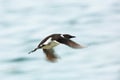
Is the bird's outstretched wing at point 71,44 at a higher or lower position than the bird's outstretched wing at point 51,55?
lower

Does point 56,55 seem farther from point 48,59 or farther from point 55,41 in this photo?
point 55,41

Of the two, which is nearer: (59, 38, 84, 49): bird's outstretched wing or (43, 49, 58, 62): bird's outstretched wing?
(59, 38, 84, 49): bird's outstretched wing

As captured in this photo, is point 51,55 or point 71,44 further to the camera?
point 51,55

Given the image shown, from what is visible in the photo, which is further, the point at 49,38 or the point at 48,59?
Result: the point at 48,59

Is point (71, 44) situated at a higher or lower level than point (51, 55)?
lower

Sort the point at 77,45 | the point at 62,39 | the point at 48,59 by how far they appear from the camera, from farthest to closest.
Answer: the point at 48,59 → the point at 62,39 → the point at 77,45

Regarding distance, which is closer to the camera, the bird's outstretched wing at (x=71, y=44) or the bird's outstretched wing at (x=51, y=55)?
the bird's outstretched wing at (x=71, y=44)

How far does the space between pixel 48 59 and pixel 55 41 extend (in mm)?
1346

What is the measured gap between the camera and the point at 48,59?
297 inches

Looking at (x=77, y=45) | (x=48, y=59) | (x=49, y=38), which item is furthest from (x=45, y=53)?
(x=77, y=45)

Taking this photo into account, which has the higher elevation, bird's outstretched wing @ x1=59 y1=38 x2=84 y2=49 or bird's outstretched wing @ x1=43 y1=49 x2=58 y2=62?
bird's outstretched wing @ x1=43 y1=49 x2=58 y2=62

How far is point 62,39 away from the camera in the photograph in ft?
21.1

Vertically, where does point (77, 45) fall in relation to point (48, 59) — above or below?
below

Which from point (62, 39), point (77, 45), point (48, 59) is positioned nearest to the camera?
point (77, 45)
